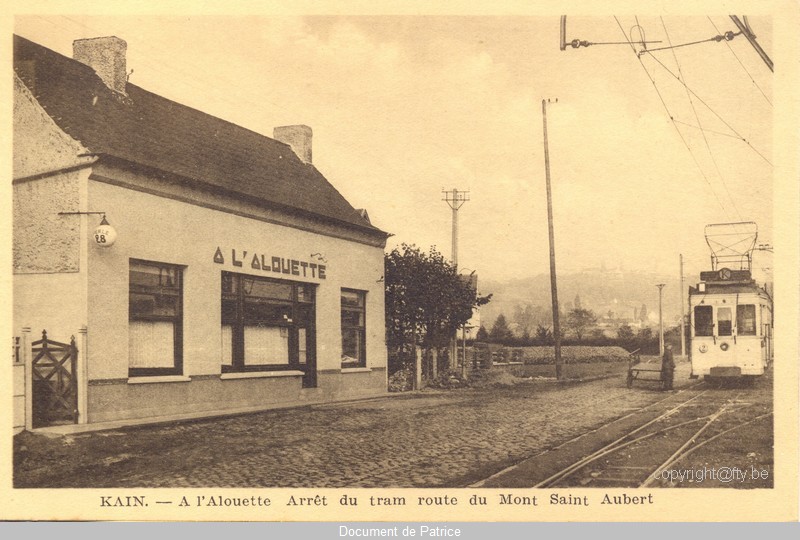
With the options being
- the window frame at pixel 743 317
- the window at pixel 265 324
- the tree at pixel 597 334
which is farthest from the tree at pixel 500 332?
the window at pixel 265 324

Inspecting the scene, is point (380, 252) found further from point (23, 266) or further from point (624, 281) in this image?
point (23, 266)

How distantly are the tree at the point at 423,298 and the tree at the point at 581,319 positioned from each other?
1.78m

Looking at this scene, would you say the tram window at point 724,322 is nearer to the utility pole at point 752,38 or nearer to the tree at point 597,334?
the tree at point 597,334

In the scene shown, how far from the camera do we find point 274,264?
45.4ft

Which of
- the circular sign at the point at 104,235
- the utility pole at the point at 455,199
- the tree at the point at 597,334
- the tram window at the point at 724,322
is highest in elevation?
the utility pole at the point at 455,199

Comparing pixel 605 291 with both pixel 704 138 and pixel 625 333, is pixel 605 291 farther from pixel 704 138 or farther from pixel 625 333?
pixel 625 333

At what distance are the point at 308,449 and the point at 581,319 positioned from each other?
8.18 m

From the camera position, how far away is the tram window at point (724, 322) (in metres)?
14.8

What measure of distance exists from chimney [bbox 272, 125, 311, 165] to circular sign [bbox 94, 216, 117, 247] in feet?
10.3

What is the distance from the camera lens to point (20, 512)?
823 centimetres

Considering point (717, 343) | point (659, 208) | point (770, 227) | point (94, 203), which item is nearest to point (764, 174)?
point (770, 227)

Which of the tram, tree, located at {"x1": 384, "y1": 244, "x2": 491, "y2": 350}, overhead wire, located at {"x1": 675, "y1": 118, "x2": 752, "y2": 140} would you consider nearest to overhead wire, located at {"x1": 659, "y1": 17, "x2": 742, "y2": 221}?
overhead wire, located at {"x1": 675, "y1": 118, "x2": 752, "y2": 140}

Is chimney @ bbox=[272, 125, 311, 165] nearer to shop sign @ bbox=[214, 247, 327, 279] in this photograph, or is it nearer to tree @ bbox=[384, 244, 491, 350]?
shop sign @ bbox=[214, 247, 327, 279]

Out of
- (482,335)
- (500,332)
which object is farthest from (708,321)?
(482,335)
